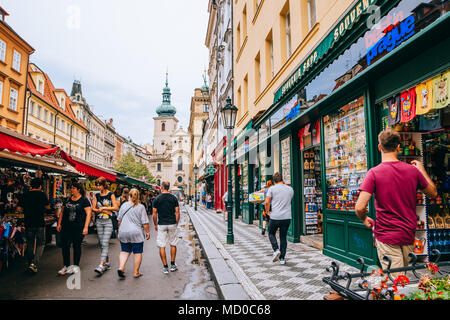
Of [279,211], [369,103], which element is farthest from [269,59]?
[279,211]

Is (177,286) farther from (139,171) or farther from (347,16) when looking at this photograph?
(139,171)

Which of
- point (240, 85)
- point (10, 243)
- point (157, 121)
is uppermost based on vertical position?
point (157, 121)

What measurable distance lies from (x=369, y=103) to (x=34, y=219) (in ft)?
22.0

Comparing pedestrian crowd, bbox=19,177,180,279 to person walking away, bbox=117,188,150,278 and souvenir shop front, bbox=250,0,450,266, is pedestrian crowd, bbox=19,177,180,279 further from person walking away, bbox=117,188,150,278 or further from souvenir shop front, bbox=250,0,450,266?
souvenir shop front, bbox=250,0,450,266

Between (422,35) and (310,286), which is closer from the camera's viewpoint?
(422,35)

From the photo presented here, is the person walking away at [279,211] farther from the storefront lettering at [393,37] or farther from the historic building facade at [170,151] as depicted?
the historic building facade at [170,151]

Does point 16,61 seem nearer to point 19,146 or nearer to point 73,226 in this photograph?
point 19,146

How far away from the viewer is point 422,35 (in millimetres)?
3770

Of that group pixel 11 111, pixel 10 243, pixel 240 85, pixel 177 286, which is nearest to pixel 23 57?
pixel 11 111

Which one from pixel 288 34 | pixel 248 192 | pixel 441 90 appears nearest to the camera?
pixel 441 90

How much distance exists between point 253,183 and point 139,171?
47.4 meters

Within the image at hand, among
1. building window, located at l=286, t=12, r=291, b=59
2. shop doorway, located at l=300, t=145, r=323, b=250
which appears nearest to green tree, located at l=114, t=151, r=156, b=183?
building window, located at l=286, t=12, r=291, b=59

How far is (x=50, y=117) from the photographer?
34.8 meters

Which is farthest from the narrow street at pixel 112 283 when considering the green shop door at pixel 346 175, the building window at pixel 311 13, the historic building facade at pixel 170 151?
the historic building facade at pixel 170 151
